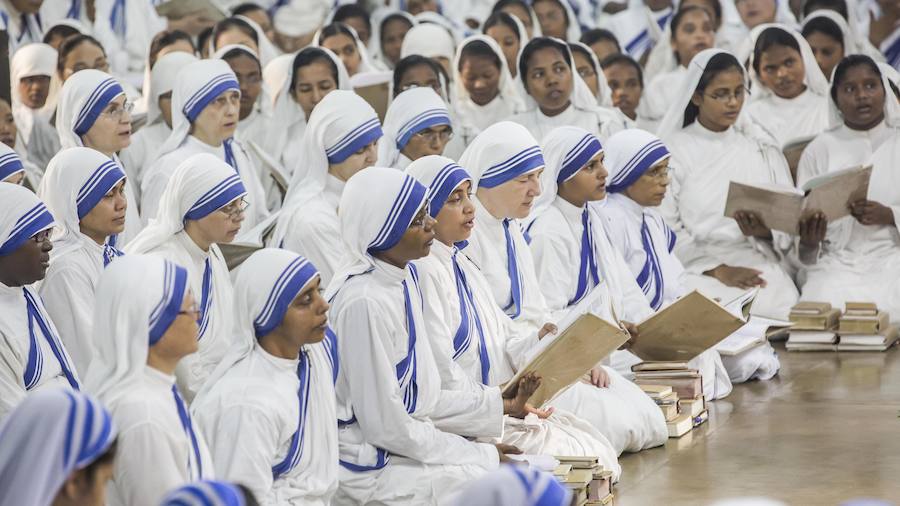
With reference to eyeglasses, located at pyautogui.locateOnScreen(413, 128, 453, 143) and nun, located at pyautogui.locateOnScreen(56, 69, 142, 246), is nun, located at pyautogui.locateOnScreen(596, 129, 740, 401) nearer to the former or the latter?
eyeglasses, located at pyautogui.locateOnScreen(413, 128, 453, 143)

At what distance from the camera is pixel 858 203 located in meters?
10.1

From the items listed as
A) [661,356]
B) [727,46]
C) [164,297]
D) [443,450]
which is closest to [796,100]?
[727,46]

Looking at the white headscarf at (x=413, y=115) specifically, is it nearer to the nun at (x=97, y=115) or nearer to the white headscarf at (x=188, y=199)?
the nun at (x=97, y=115)

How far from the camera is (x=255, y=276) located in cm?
521

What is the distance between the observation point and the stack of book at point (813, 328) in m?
9.48

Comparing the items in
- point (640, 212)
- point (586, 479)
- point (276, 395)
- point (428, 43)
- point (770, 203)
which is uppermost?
point (428, 43)

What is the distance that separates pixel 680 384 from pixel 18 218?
3345mm

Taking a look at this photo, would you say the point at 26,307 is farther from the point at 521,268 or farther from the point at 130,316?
the point at 521,268

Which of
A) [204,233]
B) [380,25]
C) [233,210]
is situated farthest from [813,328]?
[380,25]

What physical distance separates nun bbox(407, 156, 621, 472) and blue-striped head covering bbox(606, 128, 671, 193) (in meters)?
2.08

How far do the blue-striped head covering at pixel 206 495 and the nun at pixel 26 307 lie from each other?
2301 mm

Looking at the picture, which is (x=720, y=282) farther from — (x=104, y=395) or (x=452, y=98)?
(x=104, y=395)

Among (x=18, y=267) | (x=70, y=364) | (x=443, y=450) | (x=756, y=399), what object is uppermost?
(x=18, y=267)

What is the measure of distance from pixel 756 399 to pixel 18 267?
4028mm
